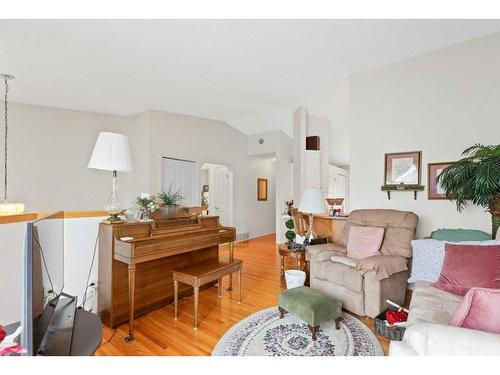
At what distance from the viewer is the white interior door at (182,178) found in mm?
5223

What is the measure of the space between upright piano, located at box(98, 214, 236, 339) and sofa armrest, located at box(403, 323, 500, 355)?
205 centimetres

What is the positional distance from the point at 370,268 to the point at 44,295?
2.44 meters

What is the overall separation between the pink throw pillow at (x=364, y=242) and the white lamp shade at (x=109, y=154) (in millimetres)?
2489

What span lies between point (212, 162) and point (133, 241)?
3.84 metres

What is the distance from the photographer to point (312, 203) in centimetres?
336

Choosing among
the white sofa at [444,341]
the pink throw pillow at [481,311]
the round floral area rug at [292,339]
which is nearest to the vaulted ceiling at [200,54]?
the pink throw pillow at [481,311]

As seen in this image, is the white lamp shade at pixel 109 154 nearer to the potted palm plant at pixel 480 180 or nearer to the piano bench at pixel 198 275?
the piano bench at pixel 198 275

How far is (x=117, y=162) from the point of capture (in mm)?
2295

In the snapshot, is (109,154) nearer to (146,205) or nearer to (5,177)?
(146,205)

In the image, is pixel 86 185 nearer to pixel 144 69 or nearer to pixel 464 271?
pixel 144 69

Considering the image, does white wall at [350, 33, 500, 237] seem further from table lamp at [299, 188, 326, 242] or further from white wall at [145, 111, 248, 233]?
white wall at [145, 111, 248, 233]

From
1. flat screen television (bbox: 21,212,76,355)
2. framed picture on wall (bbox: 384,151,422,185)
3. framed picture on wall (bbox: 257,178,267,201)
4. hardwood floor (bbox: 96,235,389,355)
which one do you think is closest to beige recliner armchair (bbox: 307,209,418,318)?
hardwood floor (bbox: 96,235,389,355)
